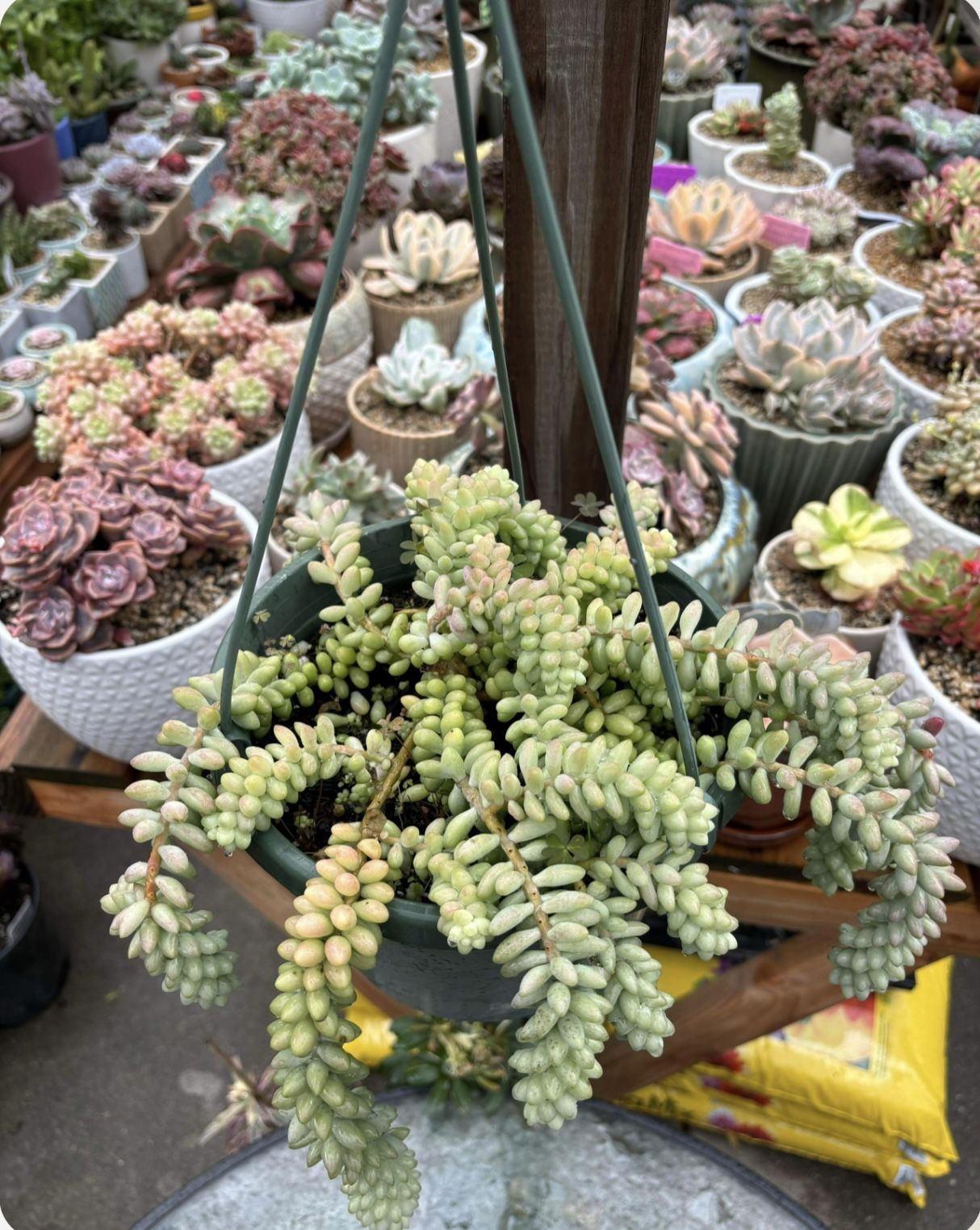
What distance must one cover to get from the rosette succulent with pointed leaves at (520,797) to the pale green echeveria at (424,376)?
77 cm

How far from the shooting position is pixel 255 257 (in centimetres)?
149

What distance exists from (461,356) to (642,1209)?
117 cm

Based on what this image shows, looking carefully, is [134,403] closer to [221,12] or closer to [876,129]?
[876,129]

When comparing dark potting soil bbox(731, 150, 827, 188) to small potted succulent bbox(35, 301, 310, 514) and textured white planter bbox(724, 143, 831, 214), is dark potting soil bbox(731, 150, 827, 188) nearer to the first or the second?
textured white planter bbox(724, 143, 831, 214)

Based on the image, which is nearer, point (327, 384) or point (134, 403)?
point (134, 403)

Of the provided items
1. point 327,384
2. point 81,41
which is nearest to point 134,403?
point 327,384

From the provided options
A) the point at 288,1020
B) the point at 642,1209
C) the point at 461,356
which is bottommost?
the point at 642,1209

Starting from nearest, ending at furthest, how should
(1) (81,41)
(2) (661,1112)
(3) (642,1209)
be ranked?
(3) (642,1209), (2) (661,1112), (1) (81,41)

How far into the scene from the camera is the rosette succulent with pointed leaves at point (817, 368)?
1.30m

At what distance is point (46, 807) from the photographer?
45.5 inches

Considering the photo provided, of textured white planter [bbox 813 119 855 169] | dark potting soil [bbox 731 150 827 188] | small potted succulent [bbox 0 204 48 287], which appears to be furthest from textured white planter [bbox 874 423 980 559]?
small potted succulent [bbox 0 204 48 287]

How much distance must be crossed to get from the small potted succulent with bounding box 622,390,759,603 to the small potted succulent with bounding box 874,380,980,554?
0.61 feet

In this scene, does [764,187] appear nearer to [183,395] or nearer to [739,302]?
[739,302]

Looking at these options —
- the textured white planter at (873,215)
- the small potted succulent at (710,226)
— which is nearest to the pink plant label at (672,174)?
the small potted succulent at (710,226)
